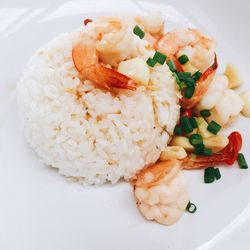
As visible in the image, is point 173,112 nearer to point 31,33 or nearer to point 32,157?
point 32,157

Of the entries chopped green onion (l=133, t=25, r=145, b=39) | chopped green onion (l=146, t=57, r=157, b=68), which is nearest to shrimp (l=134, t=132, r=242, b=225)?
chopped green onion (l=146, t=57, r=157, b=68)

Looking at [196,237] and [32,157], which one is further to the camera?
[32,157]

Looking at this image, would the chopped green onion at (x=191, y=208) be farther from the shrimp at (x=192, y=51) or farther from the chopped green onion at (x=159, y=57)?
the chopped green onion at (x=159, y=57)

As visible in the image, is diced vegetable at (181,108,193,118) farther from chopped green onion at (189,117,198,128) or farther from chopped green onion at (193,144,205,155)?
chopped green onion at (193,144,205,155)

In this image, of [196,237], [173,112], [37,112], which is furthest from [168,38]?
[196,237]

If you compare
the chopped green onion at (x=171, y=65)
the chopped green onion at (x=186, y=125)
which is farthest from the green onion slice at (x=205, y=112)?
the chopped green onion at (x=171, y=65)

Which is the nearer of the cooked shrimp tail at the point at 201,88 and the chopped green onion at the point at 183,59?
the cooked shrimp tail at the point at 201,88
